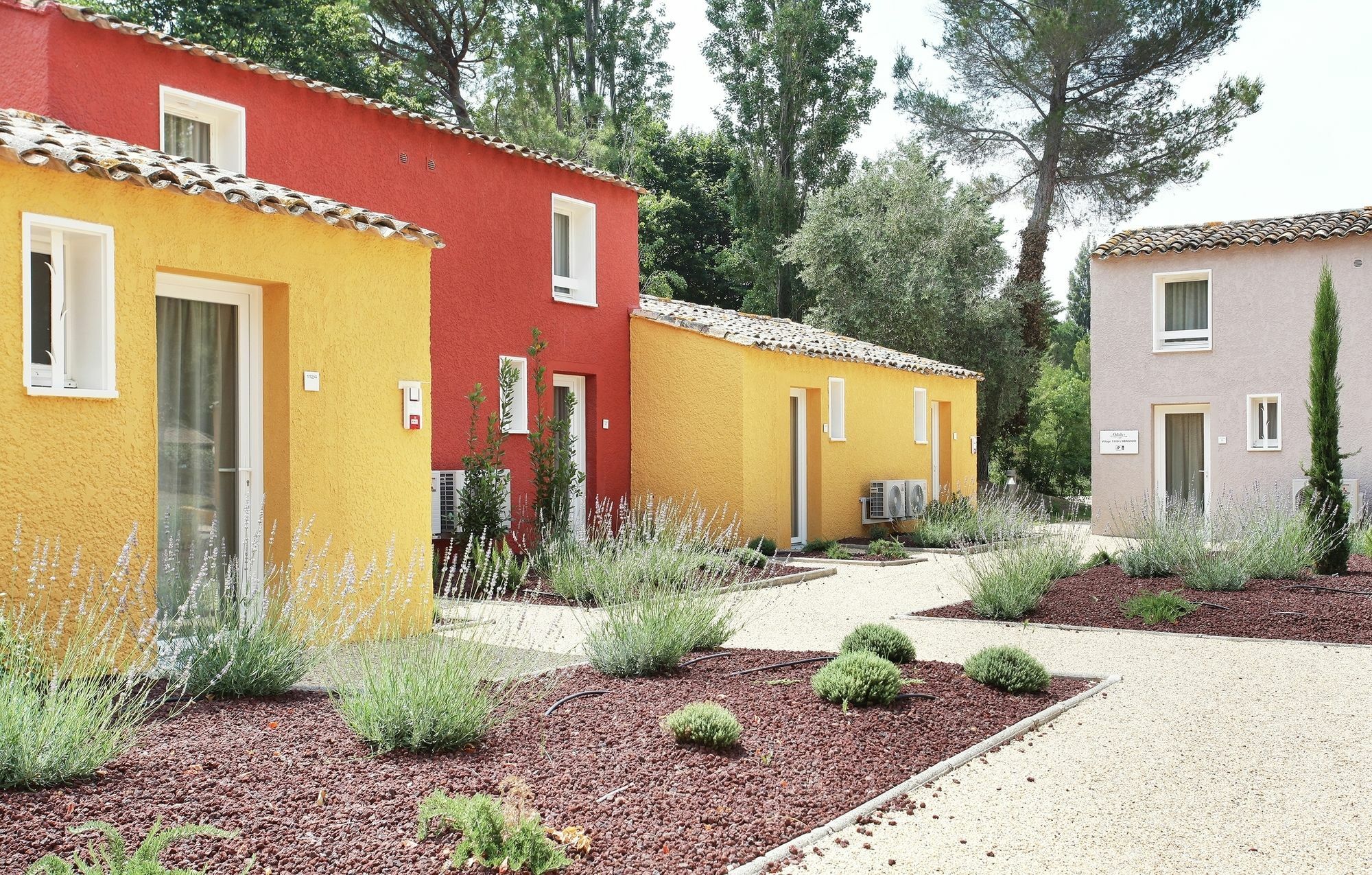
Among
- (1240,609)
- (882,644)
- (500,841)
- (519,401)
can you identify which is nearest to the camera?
(500,841)

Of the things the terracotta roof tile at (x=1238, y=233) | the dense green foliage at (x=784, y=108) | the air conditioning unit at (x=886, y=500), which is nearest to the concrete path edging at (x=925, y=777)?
the air conditioning unit at (x=886, y=500)

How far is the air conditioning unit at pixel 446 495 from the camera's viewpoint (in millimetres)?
13484

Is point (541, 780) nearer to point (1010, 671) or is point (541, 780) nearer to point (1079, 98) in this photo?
point (1010, 671)

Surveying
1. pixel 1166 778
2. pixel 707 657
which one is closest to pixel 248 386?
pixel 707 657

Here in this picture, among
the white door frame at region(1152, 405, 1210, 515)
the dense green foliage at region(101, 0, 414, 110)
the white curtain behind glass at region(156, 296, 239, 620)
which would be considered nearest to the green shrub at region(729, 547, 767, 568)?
the white curtain behind glass at region(156, 296, 239, 620)

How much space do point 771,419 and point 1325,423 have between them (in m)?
7.22

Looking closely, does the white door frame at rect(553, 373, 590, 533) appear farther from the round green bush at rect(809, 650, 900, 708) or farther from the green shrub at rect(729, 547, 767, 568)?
the round green bush at rect(809, 650, 900, 708)

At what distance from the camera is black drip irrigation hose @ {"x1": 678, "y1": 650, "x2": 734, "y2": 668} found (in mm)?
7611

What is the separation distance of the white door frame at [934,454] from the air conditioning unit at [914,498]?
8.29ft

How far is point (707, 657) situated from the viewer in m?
7.91

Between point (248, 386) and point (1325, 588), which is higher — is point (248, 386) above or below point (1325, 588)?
above

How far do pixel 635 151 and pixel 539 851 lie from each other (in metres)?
28.1

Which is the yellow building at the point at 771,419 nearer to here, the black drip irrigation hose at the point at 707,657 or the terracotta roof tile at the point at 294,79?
the terracotta roof tile at the point at 294,79

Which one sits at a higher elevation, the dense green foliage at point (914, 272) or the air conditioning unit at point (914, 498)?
the dense green foliage at point (914, 272)
